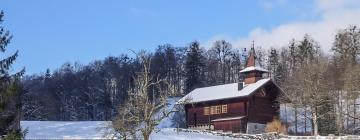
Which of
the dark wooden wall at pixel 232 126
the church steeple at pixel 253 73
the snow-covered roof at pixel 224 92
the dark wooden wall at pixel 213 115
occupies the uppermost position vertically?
the church steeple at pixel 253 73

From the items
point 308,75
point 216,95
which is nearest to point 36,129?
point 216,95

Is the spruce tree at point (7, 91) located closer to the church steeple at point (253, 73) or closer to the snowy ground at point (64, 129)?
the snowy ground at point (64, 129)

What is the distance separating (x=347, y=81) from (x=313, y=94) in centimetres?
366

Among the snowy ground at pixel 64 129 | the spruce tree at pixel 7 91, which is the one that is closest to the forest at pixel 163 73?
the snowy ground at pixel 64 129

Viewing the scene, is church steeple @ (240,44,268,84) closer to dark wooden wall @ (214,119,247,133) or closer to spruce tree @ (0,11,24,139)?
dark wooden wall @ (214,119,247,133)

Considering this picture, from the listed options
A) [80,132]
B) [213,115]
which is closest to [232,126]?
[213,115]

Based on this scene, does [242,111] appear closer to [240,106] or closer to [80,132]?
[240,106]

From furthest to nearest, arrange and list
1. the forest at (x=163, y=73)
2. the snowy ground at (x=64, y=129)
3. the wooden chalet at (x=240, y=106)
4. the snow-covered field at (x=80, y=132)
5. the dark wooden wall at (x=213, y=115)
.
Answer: the forest at (x=163, y=73) < the dark wooden wall at (x=213, y=115) < the wooden chalet at (x=240, y=106) < the snowy ground at (x=64, y=129) < the snow-covered field at (x=80, y=132)

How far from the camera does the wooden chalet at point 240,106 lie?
66750mm

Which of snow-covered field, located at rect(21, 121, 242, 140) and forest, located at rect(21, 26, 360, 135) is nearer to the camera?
snow-covered field, located at rect(21, 121, 242, 140)

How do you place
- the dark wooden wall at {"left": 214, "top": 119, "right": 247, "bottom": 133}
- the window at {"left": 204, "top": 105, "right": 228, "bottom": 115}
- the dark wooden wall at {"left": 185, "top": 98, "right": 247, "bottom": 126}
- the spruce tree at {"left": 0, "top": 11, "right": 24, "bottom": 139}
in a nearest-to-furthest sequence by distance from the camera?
1. the spruce tree at {"left": 0, "top": 11, "right": 24, "bottom": 139}
2. the dark wooden wall at {"left": 214, "top": 119, "right": 247, "bottom": 133}
3. the dark wooden wall at {"left": 185, "top": 98, "right": 247, "bottom": 126}
4. the window at {"left": 204, "top": 105, "right": 228, "bottom": 115}

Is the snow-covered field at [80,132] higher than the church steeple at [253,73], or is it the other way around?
the church steeple at [253,73]

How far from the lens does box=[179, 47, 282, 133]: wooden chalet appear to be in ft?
219

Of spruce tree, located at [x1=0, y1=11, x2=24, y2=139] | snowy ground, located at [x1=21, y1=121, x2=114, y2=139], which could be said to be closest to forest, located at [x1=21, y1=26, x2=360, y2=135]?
snowy ground, located at [x1=21, y1=121, x2=114, y2=139]
